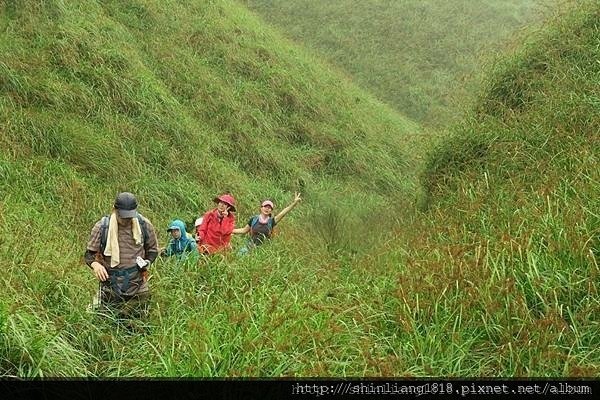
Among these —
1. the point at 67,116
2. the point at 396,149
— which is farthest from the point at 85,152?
→ the point at 396,149

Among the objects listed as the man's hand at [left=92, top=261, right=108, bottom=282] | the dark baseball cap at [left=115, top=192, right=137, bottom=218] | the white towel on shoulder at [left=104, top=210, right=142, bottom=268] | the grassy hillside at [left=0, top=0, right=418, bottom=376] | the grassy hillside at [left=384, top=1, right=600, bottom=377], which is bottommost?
the grassy hillside at [left=0, top=0, right=418, bottom=376]

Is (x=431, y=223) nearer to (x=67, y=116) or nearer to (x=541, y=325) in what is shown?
(x=541, y=325)

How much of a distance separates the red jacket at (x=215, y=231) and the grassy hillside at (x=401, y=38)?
538 inches

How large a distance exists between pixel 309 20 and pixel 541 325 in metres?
22.5

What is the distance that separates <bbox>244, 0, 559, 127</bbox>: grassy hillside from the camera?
22.2m

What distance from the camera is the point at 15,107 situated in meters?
9.88

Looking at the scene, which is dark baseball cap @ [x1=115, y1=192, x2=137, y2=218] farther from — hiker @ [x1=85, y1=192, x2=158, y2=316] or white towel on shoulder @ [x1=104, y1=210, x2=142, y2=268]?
white towel on shoulder @ [x1=104, y1=210, x2=142, y2=268]

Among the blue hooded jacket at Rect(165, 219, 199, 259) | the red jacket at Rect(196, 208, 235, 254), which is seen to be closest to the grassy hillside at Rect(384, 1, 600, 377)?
the red jacket at Rect(196, 208, 235, 254)

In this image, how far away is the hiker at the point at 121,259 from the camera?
500cm

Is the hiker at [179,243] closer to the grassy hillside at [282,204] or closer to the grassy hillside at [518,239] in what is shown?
the grassy hillside at [282,204]

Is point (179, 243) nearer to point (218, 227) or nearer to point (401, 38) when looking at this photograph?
point (218, 227)

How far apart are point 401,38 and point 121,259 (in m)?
22.2

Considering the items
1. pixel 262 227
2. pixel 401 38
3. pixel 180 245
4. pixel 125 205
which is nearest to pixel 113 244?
pixel 125 205

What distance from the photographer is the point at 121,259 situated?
5.09 metres
